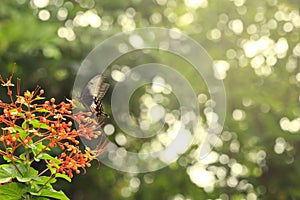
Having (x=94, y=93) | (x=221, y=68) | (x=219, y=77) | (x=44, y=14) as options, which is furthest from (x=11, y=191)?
(x=221, y=68)

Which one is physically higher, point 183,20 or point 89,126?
point 183,20

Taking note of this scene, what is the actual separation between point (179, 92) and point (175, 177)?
1.26m

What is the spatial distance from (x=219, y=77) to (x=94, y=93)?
6315 millimetres

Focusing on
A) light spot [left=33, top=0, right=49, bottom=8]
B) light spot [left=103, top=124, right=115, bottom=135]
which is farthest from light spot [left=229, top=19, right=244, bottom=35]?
light spot [left=33, top=0, right=49, bottom=8]

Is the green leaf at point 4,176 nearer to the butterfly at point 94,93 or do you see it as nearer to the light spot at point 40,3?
the butterfly at point 94,93

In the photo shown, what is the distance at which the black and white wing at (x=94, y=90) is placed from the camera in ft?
5.87

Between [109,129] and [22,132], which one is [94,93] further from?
[109,129]

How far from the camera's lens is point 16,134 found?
1710mm

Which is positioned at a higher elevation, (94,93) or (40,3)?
(40,3)

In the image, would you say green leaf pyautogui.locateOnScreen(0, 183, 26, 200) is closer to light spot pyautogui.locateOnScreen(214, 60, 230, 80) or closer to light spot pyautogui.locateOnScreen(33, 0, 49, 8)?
light spot pyautogui.locateOnScreen(33, 0, 49, 8)

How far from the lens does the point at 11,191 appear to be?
5.61 ft

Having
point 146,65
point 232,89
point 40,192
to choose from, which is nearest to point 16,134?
point 40,192

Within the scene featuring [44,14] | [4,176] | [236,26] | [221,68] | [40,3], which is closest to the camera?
[4,176]

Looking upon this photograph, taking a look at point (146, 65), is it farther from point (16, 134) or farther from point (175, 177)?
point (16, 134)
